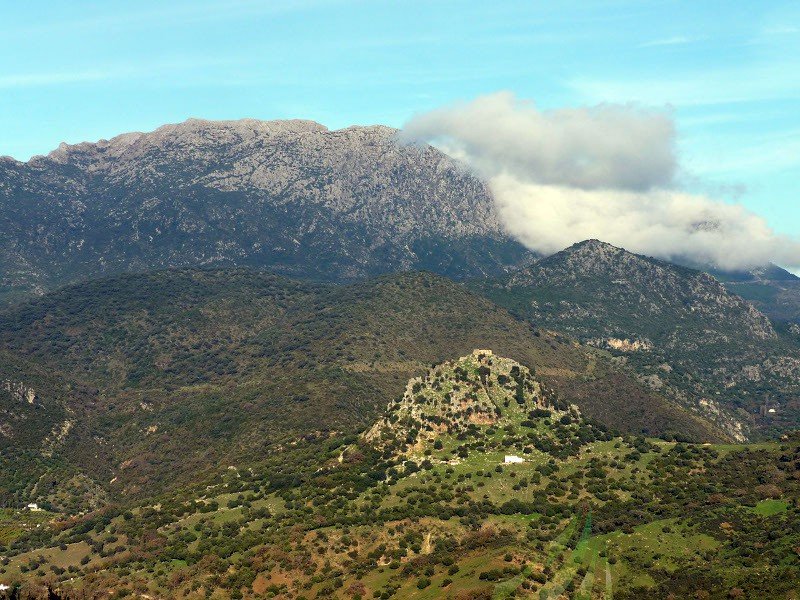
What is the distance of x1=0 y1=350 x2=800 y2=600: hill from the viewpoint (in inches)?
4409

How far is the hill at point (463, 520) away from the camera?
112 metres

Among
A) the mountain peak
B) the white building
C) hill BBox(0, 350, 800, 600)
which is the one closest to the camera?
hill BBox(0, 350, 800, 600)

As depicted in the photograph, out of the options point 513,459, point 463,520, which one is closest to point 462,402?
point 513,459

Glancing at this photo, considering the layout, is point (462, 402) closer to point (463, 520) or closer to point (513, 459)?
point (513, 459)

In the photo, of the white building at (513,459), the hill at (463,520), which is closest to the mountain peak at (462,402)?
the hill at (463,520)

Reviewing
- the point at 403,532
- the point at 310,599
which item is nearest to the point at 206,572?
the point at 310,599

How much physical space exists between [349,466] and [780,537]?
6871 cm

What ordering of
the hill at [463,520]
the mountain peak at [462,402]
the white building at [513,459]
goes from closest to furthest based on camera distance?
the hill at [463,520] < the white building at [513,459] < the mountain peak at [462,402]

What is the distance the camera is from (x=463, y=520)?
136m

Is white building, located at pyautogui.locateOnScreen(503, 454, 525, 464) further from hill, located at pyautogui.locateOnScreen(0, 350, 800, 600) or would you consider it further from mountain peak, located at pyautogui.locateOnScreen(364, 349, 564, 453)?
mountain peak, located at pyautogui.locateOnScreen(364, 349, 564, 453)

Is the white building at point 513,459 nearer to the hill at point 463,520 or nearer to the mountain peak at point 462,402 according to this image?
the hill at point 463,520

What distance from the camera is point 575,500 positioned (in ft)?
464

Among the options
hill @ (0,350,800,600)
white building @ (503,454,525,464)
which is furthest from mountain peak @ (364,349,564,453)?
white building @ (503,454,525,464)

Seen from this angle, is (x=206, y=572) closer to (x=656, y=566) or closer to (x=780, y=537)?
(x=656, y=566)
